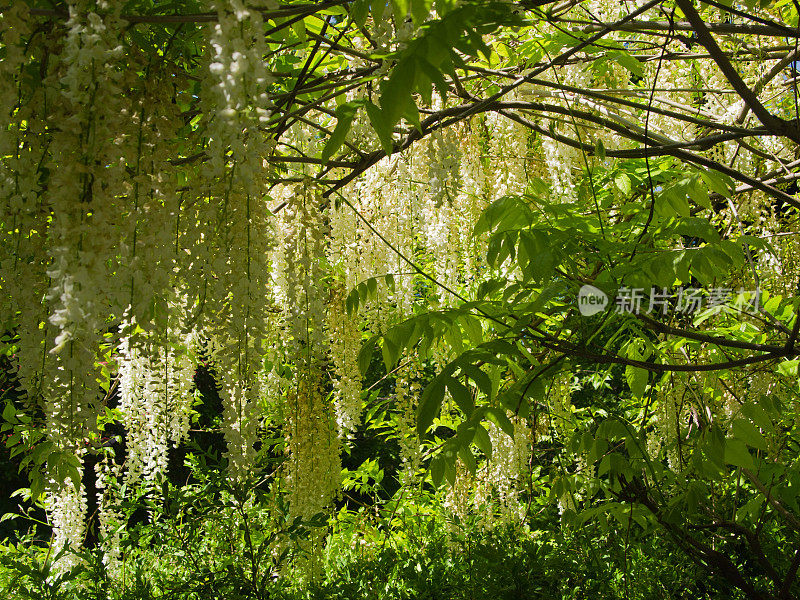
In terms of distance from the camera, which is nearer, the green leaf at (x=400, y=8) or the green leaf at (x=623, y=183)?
the green leaf at (x=400, y=8)

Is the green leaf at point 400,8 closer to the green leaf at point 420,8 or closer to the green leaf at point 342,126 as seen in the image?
the green leaf at point 420,8

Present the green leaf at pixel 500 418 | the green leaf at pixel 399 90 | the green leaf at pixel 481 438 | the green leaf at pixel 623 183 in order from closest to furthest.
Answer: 1. the green leaf at pixel 399 90
2. the green leaf at pixel 500 418
3. the green leaf at pixel 481 438
4. the green leaf at pixel 623 183

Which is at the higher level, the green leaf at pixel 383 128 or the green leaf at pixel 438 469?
the green leaf at pixel 383 128

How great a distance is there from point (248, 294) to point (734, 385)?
3130 millimetres

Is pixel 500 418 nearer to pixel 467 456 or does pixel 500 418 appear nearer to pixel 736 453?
pixel 467 456

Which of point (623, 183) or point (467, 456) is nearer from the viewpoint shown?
point (467, 456)

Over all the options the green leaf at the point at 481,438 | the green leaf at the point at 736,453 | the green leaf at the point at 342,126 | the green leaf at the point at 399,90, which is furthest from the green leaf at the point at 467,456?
the green leaf at the point at 399,90

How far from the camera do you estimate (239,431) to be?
74.2 inches

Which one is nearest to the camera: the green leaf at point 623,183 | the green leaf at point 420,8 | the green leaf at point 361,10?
the green leaf at point 420,8

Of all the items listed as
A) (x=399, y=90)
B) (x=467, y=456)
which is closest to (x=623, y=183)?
(x=467, y=456)

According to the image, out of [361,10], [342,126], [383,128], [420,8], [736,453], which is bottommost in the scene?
[736,453]

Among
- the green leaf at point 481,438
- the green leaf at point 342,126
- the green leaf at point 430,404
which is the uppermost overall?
the green leaf at point 342,126

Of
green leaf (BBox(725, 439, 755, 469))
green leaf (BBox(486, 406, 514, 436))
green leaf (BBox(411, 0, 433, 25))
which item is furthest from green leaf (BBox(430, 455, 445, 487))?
green leaf (BBox(411, 0, 433, 25))

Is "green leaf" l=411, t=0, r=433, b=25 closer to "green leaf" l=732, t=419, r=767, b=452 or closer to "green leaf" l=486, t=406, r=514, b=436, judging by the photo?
"green leaf" l=486, t=406, r=514, b=436
